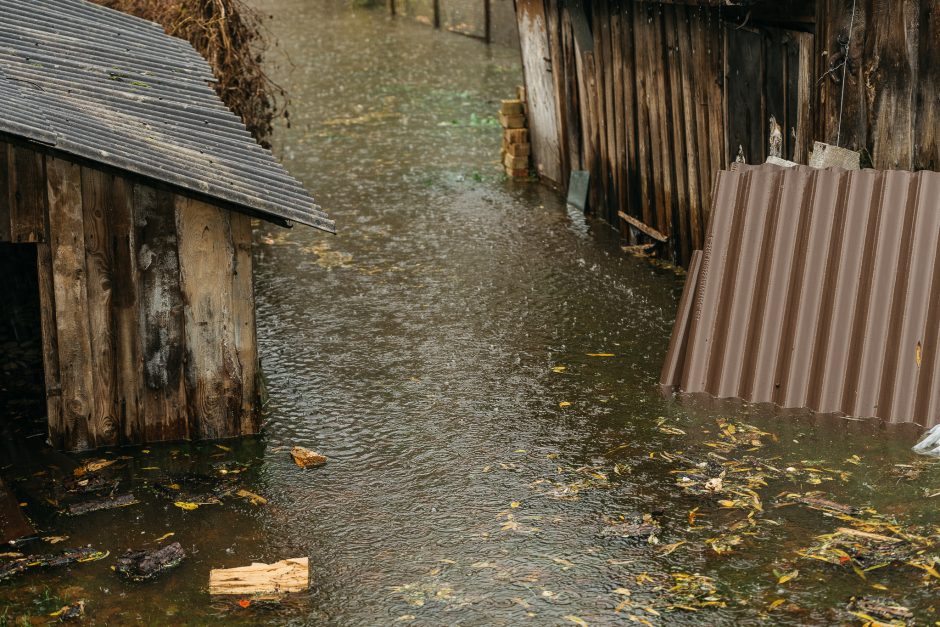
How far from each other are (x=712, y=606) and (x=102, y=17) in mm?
8000

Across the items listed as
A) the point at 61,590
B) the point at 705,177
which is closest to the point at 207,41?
the point at 705,177

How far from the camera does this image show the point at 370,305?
9.93 metres

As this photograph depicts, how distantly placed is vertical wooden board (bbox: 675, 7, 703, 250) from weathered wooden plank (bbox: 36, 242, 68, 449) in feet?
17.8

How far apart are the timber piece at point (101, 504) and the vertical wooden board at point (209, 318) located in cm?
84

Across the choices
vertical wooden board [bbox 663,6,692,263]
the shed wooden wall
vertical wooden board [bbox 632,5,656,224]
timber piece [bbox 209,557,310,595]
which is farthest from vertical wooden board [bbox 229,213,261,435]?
vertical wooden board [bbox 632,5,656,224]

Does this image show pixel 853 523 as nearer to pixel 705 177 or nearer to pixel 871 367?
pixel 871 367

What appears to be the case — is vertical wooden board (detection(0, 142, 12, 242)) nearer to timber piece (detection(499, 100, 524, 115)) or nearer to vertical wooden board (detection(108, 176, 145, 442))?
vertical wooden board (detection(108, 176, 145, 442))

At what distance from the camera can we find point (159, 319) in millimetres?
7211

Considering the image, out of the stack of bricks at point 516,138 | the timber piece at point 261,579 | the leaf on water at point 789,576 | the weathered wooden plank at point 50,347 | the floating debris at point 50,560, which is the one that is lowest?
the floating debris at point 50,560

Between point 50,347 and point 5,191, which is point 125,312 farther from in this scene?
point 5,191

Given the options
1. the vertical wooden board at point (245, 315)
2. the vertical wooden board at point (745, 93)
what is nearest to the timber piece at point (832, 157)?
the vertical wooden board at point (745, 93)

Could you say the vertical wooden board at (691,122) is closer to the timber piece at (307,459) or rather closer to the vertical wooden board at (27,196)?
the timber piece at (307,459)

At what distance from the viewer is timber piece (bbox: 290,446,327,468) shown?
7109mm

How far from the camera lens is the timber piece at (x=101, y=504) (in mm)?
6605
